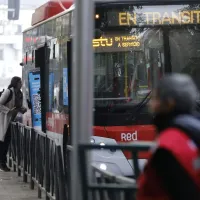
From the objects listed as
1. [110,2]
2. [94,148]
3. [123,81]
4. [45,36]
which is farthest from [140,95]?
[94,148]

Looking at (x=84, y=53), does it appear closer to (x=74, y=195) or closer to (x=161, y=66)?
(x=74, y=195)

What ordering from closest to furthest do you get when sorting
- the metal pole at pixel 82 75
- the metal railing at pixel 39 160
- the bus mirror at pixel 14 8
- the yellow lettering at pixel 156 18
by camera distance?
the metal pole at pixel 82 75 → the metal railing at pixel 39 160 → the yellow lettering at pixel 156 18 → the bus mirror at pixel 14 8

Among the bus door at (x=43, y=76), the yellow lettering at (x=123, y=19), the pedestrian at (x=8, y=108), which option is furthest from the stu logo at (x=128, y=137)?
the pedestrian at (x=8, y=108)

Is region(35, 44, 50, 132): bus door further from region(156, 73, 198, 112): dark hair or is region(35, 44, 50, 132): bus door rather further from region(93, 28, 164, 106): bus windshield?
region(156, 73, 198, 112): dark hair

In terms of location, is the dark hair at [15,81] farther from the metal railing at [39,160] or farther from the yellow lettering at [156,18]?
the yellow lettering at [156,18]

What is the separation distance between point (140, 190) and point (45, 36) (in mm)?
11512

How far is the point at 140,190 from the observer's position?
12.6 feet

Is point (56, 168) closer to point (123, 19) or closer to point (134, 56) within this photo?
point (134, 56)

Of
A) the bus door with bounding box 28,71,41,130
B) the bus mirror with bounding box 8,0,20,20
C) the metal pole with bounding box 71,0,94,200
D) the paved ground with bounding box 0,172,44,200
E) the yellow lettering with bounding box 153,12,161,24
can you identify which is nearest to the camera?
the metal pole with bounding box 71,0,94,200

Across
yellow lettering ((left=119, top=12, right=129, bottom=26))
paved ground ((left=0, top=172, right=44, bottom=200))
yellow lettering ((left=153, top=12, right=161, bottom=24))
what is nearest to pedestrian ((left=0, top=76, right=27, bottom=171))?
paved ground ((left=0, top=172, right=44, bottom=200))

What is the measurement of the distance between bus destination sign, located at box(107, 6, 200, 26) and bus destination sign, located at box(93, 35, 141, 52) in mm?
189

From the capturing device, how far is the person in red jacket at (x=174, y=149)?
364cm

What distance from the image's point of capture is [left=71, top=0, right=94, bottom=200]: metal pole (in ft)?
20.1

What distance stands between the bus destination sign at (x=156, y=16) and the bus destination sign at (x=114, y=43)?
0.19 meters
